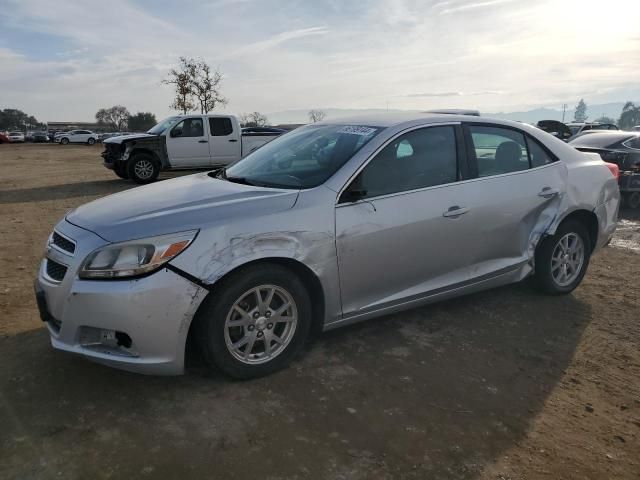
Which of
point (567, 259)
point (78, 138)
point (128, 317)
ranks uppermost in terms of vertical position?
point (78, 138)

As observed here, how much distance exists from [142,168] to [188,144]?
144 centimetres

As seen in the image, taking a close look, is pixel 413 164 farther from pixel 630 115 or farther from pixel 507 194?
pixel 630 115

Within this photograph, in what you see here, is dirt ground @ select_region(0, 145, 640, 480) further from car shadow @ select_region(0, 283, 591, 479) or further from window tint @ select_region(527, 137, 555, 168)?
window tint @ select_region(527, 137, 555, 168)

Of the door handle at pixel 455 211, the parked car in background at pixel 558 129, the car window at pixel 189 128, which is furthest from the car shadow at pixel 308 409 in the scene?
the parked car in background at pixel 558 129

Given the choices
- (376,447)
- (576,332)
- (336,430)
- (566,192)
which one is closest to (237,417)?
(336,430)

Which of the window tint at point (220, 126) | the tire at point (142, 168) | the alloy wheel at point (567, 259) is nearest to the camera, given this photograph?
the alloy wheel at point (567, 259)

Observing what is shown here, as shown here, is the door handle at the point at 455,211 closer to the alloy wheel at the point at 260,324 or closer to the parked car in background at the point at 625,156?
the alloy wheel at the point at 260,324

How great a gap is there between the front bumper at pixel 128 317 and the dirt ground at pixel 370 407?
0.30 m

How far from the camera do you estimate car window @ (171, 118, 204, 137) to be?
537 inches

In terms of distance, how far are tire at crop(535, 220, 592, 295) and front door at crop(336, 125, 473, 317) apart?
37.9 inches

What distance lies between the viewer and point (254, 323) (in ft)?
9.89

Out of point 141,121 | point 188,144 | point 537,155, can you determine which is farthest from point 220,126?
point 141,121

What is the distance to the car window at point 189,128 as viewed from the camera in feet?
44.8

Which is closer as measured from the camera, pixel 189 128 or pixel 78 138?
pixel 189 128
